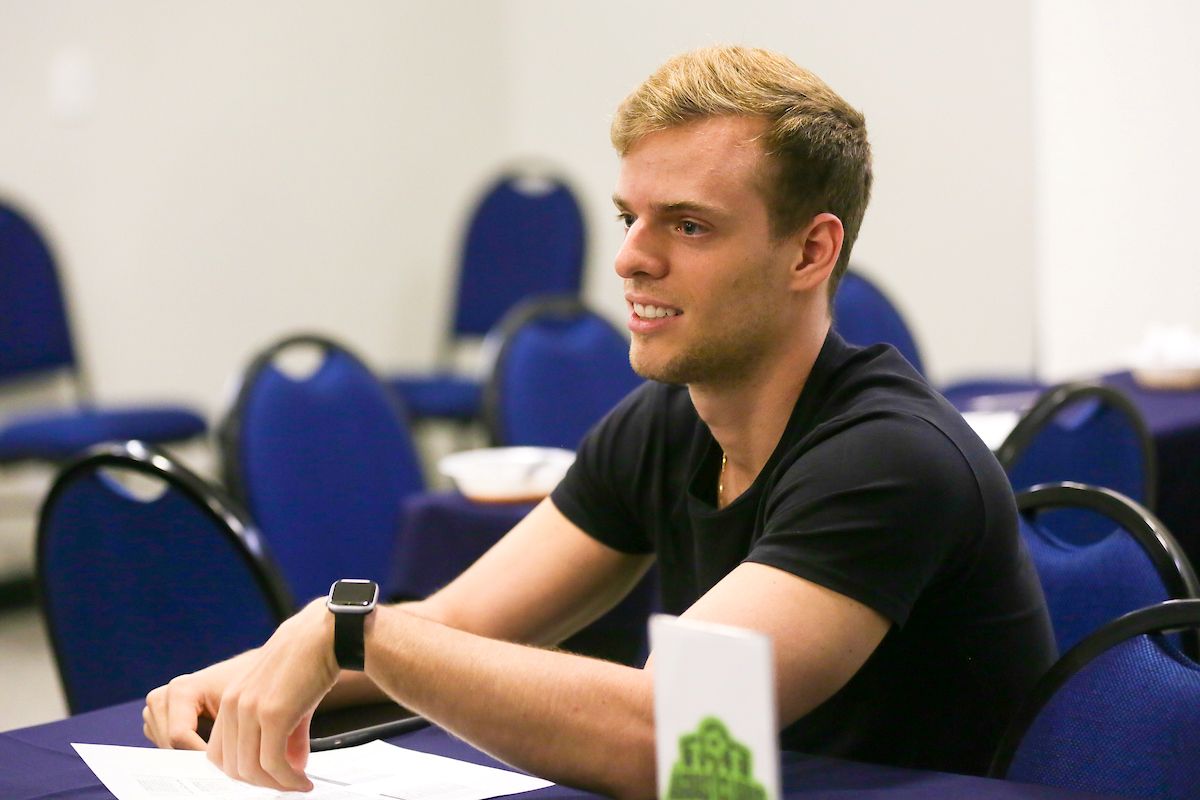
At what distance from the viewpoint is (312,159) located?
17.6ft

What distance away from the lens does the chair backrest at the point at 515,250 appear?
545 centimetres

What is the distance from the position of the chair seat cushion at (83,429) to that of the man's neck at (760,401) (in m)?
2.77

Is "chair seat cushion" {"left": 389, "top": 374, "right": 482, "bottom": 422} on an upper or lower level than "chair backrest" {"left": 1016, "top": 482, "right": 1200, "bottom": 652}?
lower

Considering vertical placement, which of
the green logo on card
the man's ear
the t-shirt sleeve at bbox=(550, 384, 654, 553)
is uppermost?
the man's ear

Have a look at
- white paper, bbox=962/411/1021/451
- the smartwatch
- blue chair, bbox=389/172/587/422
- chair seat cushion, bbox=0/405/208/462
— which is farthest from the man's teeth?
blue chair, bbox=389/172/587/422

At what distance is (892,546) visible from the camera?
1.28 metres

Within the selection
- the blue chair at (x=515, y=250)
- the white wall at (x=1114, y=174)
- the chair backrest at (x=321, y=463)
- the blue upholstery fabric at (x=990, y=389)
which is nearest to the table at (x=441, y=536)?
the chair backrest at (x=321, y=463)

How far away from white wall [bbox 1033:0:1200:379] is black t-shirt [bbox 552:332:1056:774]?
3.00 m

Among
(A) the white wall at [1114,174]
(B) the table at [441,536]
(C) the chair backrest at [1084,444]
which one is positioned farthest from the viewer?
(A) the white wall at [1114,174]

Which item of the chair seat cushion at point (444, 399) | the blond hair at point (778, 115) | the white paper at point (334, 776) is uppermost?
the blond hair at point (778, 115)

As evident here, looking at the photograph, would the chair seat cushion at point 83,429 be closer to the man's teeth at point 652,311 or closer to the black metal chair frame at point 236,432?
the black metal chair frame at point 236,432

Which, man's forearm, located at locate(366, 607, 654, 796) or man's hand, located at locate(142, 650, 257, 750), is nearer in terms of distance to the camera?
man's forearm, located at locate(366, 607, 654, 796)

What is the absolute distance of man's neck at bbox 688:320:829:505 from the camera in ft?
4.87

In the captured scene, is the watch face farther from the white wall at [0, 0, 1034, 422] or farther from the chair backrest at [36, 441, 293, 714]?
the white wall at [0, 0, 1034, 422]
